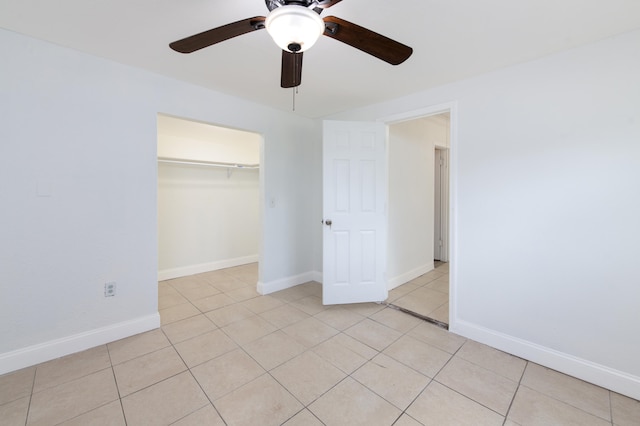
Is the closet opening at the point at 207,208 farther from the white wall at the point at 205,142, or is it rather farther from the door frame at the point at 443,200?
the door frame at the point at 443,200

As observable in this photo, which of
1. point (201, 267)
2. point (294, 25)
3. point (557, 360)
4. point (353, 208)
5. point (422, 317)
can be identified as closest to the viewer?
point (294, 25)

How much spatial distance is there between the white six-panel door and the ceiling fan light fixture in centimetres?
182

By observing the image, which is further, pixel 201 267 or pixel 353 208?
pixel 201 267

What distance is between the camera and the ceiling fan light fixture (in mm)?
1063

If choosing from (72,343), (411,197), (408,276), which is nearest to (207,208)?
(72,343)

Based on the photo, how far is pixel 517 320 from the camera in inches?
83.4

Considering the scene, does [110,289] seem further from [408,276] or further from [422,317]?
[408,276]

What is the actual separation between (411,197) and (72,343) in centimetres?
387

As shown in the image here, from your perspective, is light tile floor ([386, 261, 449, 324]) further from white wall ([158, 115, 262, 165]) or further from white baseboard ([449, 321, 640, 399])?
white wall ([158, 115, 262, 165])

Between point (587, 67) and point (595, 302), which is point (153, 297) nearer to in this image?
point (595, 302)

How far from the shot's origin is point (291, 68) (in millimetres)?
1491

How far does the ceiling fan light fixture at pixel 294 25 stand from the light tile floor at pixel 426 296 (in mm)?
2694

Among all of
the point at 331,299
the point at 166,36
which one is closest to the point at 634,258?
the point at 331,299

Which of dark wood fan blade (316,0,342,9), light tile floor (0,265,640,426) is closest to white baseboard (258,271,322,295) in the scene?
light tile floor (0,265,640,426)
